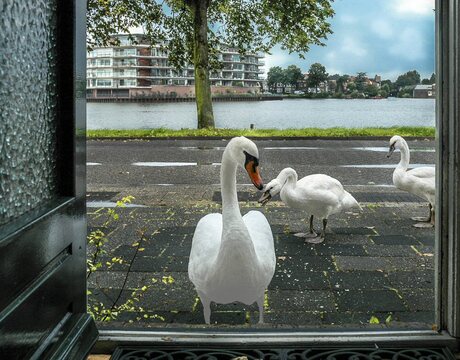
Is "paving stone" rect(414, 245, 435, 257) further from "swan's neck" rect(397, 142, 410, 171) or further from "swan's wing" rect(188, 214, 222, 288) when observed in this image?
"swan's wing" rect(188, 214, 222, 288)

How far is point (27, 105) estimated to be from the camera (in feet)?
3.84

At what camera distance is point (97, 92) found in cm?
3209

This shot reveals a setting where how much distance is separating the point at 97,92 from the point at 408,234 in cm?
3002

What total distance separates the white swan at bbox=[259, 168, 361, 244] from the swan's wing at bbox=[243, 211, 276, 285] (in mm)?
1167

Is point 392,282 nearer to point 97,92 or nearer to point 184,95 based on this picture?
point 184,95

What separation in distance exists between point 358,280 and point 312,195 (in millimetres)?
1090

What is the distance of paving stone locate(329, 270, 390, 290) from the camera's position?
2986mm

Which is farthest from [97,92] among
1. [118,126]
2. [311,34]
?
[311,34]

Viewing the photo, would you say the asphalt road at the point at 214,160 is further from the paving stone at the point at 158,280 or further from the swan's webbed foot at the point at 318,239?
the paving stone at the point at 158,280

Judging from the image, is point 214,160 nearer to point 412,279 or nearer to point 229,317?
point 412,279

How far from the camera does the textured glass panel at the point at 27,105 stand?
1055mm

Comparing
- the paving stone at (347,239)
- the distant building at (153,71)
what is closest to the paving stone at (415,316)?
the paving stone at (347,239)

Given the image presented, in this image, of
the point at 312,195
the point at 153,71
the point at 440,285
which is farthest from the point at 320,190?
the point at 153,71

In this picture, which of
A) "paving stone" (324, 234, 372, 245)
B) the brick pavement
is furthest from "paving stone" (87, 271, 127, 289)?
"paving stone" (324, 234, 372, 245)
